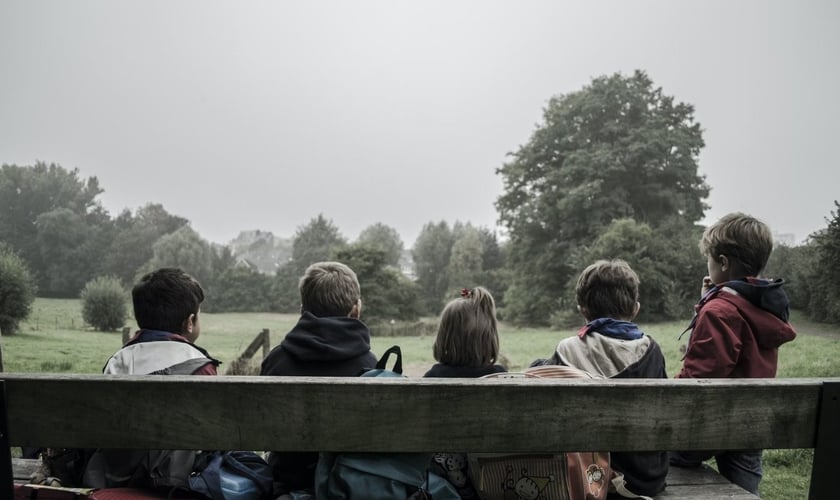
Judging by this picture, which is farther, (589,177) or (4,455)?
(589,177)

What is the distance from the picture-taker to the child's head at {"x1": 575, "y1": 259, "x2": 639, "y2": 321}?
98.1 inches

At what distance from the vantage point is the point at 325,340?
2.34 meters

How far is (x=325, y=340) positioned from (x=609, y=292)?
132 centimetres

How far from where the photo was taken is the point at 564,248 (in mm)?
14070

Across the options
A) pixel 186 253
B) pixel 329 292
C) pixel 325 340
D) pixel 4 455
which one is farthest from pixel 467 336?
pixel 186 253

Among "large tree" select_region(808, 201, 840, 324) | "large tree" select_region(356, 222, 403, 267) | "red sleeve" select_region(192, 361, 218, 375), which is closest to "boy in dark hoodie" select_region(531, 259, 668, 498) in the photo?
"red sleeve" select_region(192, 361, 218, 375)

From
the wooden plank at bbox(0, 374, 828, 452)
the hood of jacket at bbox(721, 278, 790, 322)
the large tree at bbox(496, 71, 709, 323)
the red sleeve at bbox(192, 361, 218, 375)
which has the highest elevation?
the large tree at bbox(496, 71, 709, 323)

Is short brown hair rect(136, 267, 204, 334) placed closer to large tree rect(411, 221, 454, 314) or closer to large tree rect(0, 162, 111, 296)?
large tree rect(0, 162, 111, 296)

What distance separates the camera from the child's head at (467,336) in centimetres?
225

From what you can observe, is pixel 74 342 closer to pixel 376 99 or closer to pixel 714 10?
pixel 376 99

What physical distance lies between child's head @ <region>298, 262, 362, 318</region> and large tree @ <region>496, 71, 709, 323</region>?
444 inches

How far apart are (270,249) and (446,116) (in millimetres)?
6637

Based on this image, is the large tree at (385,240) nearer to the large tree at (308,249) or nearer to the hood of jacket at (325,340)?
the large tree at (308,249)

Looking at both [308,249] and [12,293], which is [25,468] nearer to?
[12,293]
